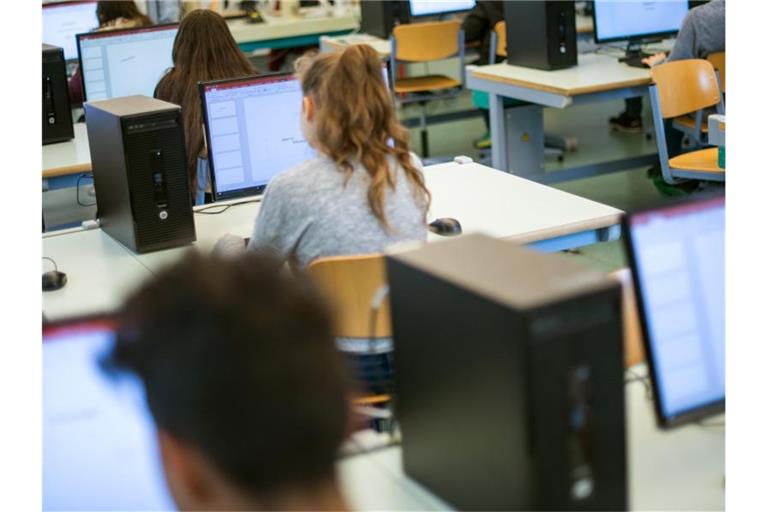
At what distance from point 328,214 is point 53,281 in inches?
28.7

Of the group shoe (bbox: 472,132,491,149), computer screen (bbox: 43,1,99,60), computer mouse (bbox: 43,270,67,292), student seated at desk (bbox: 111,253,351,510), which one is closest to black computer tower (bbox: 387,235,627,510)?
student seated at desk (bbox: 111,253,351,510)

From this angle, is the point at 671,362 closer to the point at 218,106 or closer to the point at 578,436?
the point at 578,436

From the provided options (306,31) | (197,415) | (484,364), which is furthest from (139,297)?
(306,31)

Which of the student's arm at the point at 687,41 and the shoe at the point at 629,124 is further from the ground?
the student's arm at the point at 687,41

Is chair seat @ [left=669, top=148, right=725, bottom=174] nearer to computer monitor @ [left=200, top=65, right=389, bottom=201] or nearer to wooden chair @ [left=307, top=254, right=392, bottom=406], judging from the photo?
computer monitor @ [left=200, top=65, right=389, bottom=201]

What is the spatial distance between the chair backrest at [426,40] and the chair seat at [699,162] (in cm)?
224

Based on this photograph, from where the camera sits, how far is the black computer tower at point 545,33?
4.88 meters

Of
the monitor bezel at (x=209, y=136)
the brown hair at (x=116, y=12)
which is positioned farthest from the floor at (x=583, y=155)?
the monitor bezel at (x=209, y=136)

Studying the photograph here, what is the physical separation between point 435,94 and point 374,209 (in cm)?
422

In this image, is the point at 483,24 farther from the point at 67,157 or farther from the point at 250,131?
the point at 250,131

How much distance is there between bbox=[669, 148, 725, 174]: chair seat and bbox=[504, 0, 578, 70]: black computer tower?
88 cm

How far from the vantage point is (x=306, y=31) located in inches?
298

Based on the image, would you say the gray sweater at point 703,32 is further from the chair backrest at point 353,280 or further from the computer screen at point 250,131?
the chair backrest at point 353,280

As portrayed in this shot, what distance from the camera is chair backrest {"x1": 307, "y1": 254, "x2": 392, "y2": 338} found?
220 cm
